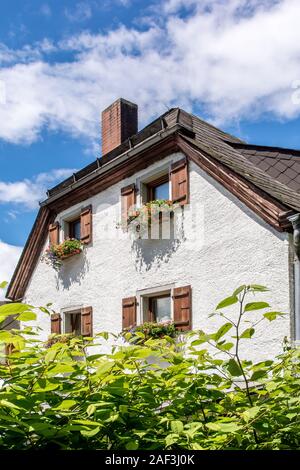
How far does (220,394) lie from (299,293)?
5.90 metres

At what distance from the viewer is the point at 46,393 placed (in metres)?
1.84

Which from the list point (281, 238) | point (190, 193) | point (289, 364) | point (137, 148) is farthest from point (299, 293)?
point (289, 364)

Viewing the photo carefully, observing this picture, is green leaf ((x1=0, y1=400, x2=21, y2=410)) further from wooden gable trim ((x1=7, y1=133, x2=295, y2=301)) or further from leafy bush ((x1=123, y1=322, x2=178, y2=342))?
leafy bush ((x1=123, y1=322, x2=178, y2=342))

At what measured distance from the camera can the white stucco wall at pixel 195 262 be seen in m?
8.27

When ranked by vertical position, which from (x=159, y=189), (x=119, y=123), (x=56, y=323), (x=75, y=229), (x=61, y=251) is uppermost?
(x=119, y=123)

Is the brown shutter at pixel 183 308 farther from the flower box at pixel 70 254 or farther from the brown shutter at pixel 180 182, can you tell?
the flower box at pixel 70 254

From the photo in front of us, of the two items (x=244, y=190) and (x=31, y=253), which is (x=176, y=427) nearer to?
(x=244, y=190)

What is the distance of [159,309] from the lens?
10727mm

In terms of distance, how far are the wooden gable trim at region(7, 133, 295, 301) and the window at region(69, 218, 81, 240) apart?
0.45 metres

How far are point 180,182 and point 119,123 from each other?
13.5 ft

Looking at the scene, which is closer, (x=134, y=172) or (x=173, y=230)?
(x=173, y=230)

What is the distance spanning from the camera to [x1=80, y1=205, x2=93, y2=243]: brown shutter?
41.4 ft

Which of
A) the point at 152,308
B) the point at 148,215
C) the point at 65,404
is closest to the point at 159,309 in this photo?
the point at 152,308

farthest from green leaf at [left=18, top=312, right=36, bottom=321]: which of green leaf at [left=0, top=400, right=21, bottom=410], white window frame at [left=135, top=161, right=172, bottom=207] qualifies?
white window frame at [left=135, top=161, right=172, bottom=207]
